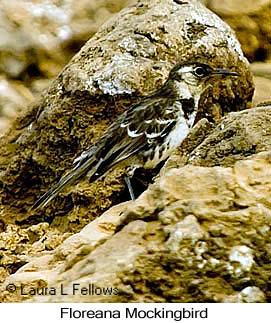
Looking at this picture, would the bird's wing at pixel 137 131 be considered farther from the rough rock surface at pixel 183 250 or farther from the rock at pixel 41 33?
the rock at pixel 41 33

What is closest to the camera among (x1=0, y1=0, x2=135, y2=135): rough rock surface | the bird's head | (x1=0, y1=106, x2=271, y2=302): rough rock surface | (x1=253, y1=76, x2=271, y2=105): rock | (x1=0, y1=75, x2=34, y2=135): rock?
(x1=0, y1=106, x2=271, y2=302): rough rock surface

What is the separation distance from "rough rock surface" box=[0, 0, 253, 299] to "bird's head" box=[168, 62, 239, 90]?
48cm

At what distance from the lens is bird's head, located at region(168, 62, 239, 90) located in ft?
22.5

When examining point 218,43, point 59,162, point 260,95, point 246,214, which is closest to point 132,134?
point 59,162

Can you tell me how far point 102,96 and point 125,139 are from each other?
0.85 meters

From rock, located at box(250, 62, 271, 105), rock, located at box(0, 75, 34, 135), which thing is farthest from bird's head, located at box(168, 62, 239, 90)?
rock, located at box(0, 75, 34, 135)

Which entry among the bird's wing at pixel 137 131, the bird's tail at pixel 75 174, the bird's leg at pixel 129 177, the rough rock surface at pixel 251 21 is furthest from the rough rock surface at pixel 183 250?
the rough rock surface at pixel 251 21

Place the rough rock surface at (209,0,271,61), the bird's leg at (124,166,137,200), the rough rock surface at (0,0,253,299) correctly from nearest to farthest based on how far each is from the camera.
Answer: the bird's leg at (124,166,137,200)
the rough rock surface at (0,0,253,299)
the rough rock surface at (209,0,271,61)

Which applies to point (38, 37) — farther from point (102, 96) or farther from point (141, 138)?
point (141, 138)

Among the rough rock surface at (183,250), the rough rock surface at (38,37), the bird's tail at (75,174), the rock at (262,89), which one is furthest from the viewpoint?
the rough rock surface at (38,37)

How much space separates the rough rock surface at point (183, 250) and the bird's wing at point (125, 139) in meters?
1.86

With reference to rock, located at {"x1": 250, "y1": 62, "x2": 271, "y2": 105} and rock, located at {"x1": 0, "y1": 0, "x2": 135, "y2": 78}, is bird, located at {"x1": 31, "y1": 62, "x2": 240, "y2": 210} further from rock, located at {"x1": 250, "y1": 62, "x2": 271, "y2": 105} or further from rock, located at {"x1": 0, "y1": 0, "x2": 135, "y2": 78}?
rock, located at {"x1": 0, "y1": 0, "x2": 135, "y2": 78}

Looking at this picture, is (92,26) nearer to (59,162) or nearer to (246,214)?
(59,162)

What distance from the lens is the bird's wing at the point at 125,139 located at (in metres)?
6.33
